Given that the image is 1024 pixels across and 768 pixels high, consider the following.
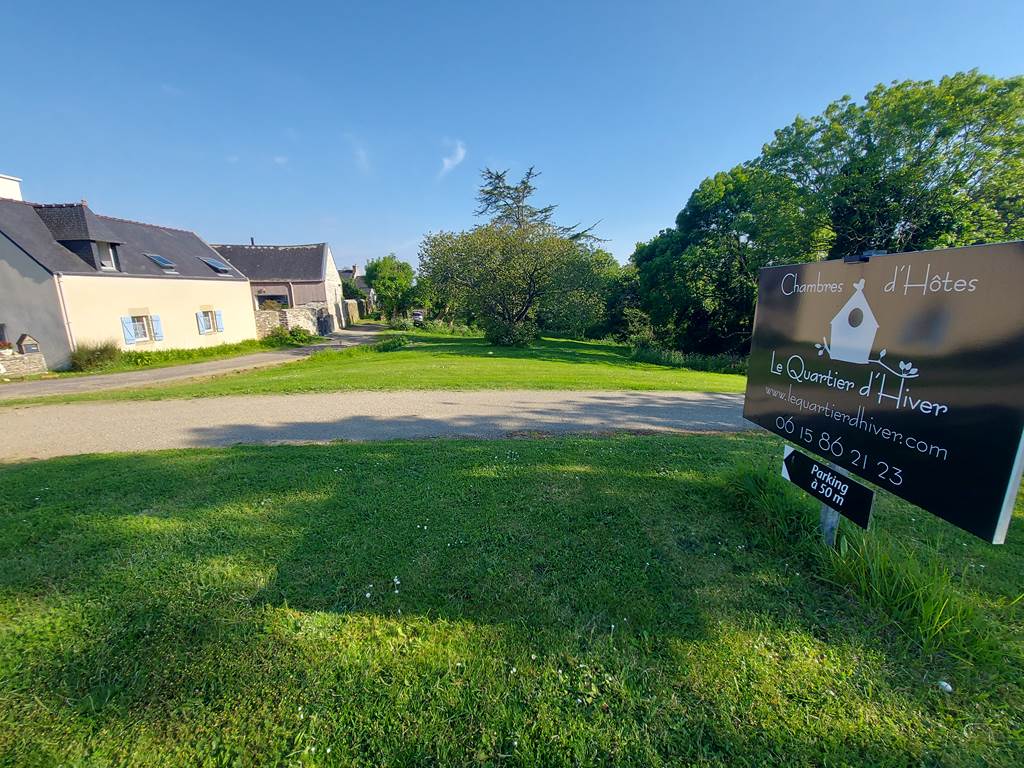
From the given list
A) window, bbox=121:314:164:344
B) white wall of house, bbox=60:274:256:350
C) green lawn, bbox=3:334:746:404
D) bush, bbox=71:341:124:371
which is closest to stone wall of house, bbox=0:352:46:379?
bush, bbox=71:341:124:371

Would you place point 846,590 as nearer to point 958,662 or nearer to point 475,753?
point 958,662

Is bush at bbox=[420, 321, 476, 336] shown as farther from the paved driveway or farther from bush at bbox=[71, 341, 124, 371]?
bush at bbox=[71, 341, 124, 371]

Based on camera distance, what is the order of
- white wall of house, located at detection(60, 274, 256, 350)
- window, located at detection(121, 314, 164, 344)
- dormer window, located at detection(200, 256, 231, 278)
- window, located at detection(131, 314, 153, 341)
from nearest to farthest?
white wall of house, located at detection(60, 274, 256, 350) < window, located at detection(121, 314, 164, 344) < window, located at detection(131, 314, 153, 341) < dormer window, located at detection(200, 256, 231, 278)

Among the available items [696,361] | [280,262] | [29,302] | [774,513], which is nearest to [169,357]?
[29,302]

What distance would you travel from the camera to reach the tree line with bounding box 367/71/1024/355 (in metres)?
14.5

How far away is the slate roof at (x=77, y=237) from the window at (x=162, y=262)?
170 millimetres

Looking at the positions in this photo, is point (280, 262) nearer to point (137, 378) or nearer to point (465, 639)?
point (137, 378)

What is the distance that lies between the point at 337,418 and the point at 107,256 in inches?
737

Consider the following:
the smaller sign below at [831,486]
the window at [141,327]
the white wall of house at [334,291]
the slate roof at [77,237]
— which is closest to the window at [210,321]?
the slate roof at [77,237]

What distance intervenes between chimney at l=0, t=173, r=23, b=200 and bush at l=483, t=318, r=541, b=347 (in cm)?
2349

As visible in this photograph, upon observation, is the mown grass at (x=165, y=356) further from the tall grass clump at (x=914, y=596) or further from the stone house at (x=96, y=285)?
the tall grass clump at (x=914, y=596)

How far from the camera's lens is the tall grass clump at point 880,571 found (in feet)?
7.47

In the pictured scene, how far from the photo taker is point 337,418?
7.43 m

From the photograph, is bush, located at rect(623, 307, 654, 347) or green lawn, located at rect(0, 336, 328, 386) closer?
green lawn, located at rect(0, 336, 328, 386)
